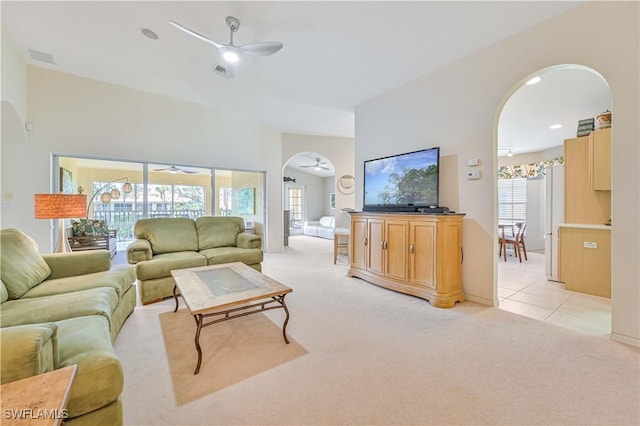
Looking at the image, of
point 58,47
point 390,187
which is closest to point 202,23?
point 58,47

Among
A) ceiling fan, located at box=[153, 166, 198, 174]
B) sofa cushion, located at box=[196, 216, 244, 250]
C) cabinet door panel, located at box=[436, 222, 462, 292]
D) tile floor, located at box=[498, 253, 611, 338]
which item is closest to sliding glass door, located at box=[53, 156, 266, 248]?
ceiling fan, located at box=[153, 166, 198, 174]

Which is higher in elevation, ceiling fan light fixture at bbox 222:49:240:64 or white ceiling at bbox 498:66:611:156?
white ceiling at bbox 498:66:611:156

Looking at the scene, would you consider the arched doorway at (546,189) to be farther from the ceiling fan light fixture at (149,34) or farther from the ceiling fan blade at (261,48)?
the ceiling fan light fixture at (149,34)

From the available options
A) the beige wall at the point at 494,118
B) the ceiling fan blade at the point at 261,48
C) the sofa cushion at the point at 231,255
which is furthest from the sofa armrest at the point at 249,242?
the ceiling fan blade at the point at 261,48

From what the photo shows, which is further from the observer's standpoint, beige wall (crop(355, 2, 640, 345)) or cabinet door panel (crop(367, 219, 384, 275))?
cabinet door panel (crop(367, 219, 384, 275))

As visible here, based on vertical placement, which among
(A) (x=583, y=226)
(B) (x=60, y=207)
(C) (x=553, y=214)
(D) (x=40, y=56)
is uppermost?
(D) (x=40, y=56)

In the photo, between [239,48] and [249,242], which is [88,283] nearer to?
[249,242]

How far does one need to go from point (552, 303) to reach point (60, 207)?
559 cm

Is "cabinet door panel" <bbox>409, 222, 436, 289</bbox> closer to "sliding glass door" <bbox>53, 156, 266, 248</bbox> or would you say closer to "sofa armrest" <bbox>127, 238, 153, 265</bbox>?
"sofa armrest" <bbox>127, 238, 153, 265</bbox>

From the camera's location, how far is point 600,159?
3094 millimetres

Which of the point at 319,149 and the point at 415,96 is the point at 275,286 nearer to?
the point at 415,96

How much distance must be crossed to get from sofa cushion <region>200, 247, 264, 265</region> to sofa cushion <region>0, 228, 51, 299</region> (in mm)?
1515

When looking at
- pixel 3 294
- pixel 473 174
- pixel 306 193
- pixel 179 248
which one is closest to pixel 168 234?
pixel 179 248

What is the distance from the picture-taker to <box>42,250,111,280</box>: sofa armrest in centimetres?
243
